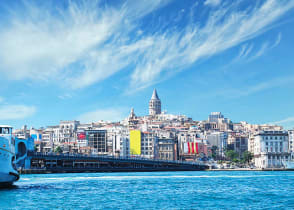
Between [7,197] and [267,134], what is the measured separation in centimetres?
11594

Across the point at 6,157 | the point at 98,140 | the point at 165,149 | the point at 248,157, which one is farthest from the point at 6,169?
the point at 98,140

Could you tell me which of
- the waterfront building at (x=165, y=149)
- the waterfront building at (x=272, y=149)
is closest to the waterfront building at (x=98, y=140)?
the waterfront building at (x=165, y=149)

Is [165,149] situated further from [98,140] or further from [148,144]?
[98,140]

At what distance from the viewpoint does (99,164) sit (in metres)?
125

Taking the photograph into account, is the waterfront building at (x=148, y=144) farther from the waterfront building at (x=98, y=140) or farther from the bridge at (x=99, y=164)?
the bridge at (x=99, y=164)

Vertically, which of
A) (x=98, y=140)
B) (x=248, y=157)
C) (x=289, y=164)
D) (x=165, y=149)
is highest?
(x=98, y=140)

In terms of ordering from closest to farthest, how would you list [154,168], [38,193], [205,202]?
1. [205,202]
2. [38,193]
3. [154,168]

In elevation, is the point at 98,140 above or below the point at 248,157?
above

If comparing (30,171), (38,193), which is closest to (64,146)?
(30,171)

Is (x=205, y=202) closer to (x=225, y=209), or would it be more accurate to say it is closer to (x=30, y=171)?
(x=225, y=209)

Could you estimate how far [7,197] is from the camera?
33.3 m

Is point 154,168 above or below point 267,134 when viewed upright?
below

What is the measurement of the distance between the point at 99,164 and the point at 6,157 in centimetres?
8992

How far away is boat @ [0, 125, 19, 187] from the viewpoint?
3556 centimetres
